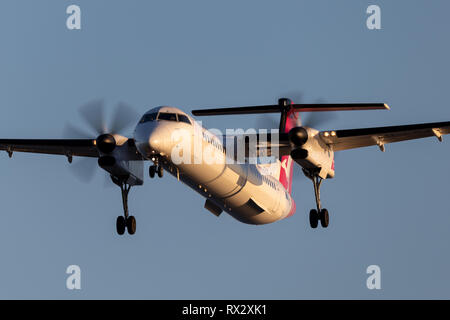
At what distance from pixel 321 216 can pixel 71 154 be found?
9222 mm

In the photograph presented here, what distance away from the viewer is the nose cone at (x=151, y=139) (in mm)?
21672

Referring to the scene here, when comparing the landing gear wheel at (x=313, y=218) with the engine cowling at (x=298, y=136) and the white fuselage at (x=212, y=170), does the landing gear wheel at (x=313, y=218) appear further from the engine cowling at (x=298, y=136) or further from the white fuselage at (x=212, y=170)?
the engine cowling at (x=298, y=136)

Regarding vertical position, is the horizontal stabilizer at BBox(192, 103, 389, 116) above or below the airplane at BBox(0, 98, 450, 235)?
above

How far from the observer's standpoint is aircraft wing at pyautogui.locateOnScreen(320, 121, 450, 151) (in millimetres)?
25422

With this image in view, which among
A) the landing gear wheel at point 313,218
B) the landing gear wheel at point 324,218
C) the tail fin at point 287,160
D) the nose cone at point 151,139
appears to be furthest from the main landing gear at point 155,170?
the tail fin at point 287,160

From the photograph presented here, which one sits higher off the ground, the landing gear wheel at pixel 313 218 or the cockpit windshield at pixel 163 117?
the cockpit windshield at pixel 163 117

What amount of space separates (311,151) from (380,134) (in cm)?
239

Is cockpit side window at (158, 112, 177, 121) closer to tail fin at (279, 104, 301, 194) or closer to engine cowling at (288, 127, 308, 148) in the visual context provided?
engine cowling at (288, 127, 308, 148)

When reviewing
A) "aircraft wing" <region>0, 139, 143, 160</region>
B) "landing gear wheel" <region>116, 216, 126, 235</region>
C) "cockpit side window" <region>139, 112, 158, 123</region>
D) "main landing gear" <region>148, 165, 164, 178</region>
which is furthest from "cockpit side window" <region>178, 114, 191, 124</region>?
"landing gear wheel" <region>116, 216, 126, 235</region>

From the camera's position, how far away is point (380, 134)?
1030 inches

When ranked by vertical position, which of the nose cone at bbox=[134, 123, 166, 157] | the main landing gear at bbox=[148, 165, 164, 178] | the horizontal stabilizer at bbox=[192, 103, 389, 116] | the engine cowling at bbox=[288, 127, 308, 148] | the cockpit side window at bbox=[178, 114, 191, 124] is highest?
the horizontal stabilizer at bbox=[192, 103, 389, 116]

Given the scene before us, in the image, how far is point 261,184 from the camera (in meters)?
27.1
